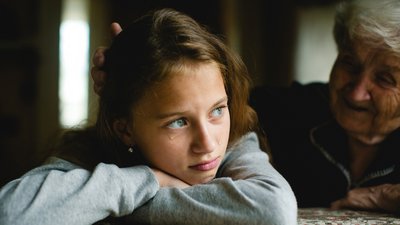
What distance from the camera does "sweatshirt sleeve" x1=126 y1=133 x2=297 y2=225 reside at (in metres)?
1.08

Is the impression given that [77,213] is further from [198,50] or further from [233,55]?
[233,55]

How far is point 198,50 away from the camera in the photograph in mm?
1242

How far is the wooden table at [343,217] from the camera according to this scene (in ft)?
4.21

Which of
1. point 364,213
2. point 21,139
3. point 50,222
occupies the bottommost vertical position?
point 21,139

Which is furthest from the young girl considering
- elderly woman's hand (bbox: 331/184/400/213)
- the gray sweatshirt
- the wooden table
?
elderly woman's hand (bbox: 331/184/400/213)

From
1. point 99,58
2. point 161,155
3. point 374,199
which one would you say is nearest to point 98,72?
point 99,58

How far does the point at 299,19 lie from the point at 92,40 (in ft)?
5.89

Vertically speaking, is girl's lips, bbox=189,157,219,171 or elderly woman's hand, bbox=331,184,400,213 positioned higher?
girl's lips, bbox=189,157,219,171

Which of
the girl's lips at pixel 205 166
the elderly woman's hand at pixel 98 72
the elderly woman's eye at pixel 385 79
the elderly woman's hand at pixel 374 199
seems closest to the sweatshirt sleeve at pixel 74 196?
the girl's lips at pixel 205 166

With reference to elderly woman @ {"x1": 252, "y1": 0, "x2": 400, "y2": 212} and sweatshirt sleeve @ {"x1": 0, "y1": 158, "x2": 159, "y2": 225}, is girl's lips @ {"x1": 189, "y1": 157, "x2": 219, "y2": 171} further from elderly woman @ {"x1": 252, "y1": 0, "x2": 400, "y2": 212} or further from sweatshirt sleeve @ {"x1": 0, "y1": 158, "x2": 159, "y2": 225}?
elderly woman @ {"x1": 252, "y1": 0, "x2": 400, "y2": 212}

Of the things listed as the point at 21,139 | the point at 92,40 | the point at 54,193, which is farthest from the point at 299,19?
the point at 54,193

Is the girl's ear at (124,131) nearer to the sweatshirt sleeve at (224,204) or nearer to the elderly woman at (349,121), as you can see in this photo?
the sweatshirt sleeve at (224,204)

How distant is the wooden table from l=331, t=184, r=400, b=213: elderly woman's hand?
0.11 ft

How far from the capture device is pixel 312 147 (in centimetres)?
176
